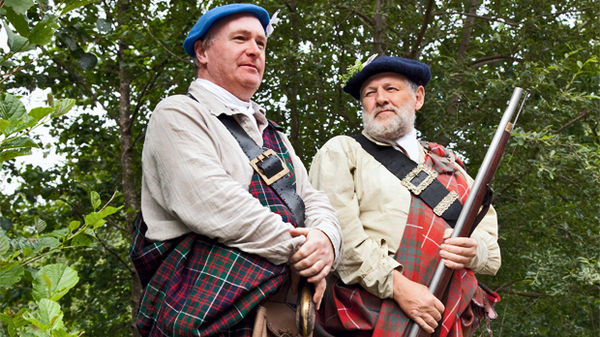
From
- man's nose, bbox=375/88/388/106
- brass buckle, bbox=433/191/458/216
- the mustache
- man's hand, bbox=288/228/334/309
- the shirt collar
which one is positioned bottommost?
man's hand, bbox=288/228/334/309

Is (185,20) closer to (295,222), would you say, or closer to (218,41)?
(218,41)

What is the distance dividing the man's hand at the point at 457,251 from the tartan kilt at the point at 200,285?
82 cm

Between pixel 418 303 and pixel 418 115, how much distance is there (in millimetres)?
4176

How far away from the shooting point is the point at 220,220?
2207 mm

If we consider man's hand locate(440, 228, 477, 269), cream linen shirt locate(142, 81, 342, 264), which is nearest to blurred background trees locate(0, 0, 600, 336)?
man's hand locate(440, 228, 477, 269)

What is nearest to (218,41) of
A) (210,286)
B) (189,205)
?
(189,205)

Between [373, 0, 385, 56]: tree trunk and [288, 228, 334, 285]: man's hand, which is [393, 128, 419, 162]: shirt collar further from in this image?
[373, 0, 385, 56]: tree trunk

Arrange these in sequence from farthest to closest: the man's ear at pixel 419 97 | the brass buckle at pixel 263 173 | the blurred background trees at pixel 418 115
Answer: the blurred background trees at pixel 418 115 → the man's ear at pixel 419 97 → the brass buckle at pixel 263 173

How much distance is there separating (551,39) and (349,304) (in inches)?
188

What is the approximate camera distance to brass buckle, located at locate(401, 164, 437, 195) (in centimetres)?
298

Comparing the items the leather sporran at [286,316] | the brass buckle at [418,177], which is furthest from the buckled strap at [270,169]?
the brass buckle at [418,177]

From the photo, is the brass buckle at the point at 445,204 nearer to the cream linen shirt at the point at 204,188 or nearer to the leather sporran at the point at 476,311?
the leather sporran at the point at 476,311

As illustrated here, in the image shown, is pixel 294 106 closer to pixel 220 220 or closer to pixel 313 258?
pixel 313 258

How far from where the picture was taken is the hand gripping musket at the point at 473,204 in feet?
9.10
